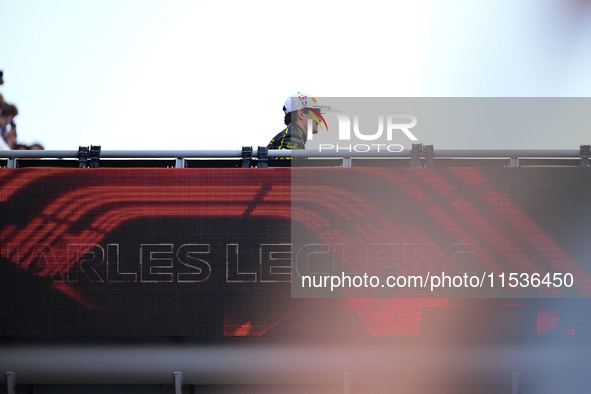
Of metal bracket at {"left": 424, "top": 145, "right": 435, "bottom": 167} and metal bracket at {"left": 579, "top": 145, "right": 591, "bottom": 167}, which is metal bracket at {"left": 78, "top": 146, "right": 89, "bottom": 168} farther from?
metal bracket at {"left": 579, "top": 145, "right": 591, "bottom": 167}

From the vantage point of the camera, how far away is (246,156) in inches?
142

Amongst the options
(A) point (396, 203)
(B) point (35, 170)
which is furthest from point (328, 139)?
(B) point (35, 170)

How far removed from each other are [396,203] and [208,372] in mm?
1454

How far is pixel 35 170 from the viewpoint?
356 centimetres

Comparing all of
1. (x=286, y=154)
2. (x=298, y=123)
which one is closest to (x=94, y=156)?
(x=286, y=154)

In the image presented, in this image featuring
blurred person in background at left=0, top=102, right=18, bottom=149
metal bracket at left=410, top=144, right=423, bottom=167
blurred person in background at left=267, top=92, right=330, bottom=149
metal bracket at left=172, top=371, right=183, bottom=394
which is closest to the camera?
metal bracket at left=172, top=371, right=183, bottom=394

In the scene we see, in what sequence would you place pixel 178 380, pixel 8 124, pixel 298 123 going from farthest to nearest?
pixel 8 124 < pixel 298 123 < pixel 178 380

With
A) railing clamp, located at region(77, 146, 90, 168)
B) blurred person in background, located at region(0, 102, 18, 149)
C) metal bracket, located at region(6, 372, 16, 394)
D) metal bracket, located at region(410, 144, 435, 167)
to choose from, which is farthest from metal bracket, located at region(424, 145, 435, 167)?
blurred person in background, located at region(0, 102, 18, 149)

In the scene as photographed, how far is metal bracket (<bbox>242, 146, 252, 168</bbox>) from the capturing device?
3.60 metres

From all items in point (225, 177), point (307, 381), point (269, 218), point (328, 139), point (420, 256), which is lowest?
point (307, 381)

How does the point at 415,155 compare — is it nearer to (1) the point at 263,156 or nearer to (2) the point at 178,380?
(1) the point at 263,156

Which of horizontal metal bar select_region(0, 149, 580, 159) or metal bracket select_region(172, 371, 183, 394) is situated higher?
horizontal metal bar select_region(0, 149, 580, 159)

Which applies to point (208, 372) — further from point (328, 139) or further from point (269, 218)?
point (328, 139)

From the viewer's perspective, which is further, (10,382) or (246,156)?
(246,156)
